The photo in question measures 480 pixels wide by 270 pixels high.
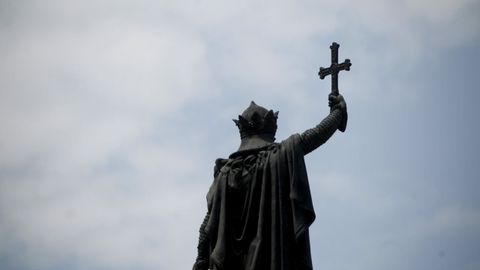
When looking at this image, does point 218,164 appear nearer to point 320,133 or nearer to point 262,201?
point 262,201

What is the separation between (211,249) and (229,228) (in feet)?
1.40

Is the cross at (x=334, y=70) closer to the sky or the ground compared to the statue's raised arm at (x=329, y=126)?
closer to the sky

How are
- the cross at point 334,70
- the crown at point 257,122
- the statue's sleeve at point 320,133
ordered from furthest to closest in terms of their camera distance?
the cross at point 334,70 < the crown at point 257,122 < the statue's sleeve at point 320,133

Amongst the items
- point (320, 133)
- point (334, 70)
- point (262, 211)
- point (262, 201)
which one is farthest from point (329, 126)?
point (262, 211)

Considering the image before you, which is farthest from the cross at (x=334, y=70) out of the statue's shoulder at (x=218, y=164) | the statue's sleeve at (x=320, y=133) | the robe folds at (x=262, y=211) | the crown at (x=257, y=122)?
the statue's shoulder at (x=218, y=164)

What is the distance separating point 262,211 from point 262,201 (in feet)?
0.48

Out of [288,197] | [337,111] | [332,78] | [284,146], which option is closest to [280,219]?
[288,197]

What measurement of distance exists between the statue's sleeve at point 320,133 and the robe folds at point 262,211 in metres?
0.12

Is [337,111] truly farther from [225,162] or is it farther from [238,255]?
[238,255]

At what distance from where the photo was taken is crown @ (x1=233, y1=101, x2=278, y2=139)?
35.2 ft

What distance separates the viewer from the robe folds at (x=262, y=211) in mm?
9422

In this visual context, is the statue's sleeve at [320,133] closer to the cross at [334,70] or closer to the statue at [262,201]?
the statue at [262,201]

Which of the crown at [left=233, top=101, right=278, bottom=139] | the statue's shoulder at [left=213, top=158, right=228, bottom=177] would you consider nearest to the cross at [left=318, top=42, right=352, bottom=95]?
the crown at [left=233, top=101, right=278, bottom=139]

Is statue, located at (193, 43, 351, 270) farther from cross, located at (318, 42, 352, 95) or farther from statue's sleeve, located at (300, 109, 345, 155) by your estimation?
cross, located at (318, 42, 352, 95)
